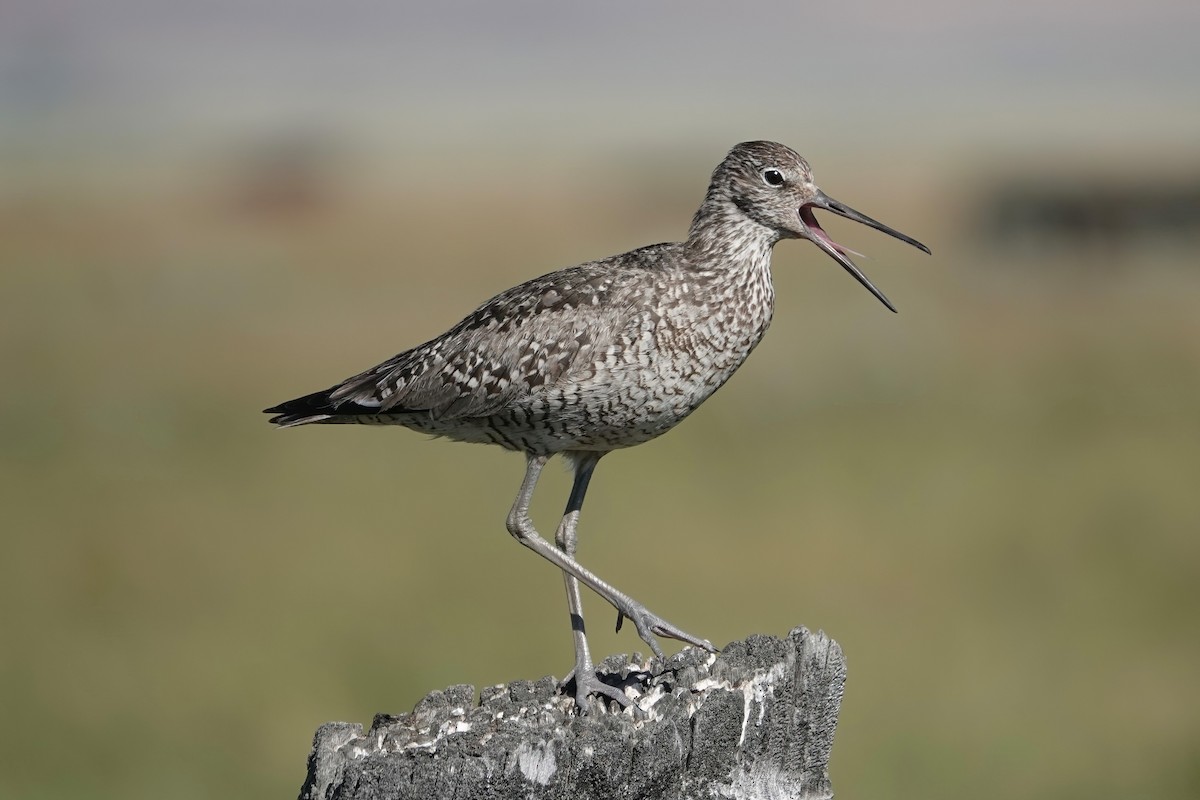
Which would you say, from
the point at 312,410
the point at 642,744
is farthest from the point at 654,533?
the point at 642,744

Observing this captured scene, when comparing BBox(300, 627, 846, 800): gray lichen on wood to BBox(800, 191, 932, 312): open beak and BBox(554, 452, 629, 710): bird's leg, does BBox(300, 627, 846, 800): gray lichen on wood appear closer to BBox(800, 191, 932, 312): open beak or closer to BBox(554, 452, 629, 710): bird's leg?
BBox(554, 452, 629, 710): bird's leg

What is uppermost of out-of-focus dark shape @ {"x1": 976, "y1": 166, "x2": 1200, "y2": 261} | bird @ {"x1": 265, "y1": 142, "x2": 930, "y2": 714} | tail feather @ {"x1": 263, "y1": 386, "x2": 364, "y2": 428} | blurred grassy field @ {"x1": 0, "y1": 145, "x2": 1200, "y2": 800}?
out-of-focus dark shape @ {"x1": 976, "y1": 166, "x2": 1200, "y2": 261}

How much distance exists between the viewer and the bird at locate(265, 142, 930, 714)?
23.2 ft

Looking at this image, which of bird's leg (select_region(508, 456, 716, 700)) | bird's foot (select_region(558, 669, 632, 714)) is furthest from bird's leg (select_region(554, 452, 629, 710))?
bird's leg (select_region(508, 456, 716, 700))

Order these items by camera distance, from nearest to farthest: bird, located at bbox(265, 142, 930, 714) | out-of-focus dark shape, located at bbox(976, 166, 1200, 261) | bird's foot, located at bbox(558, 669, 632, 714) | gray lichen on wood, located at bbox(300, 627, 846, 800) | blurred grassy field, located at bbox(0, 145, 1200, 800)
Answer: gray lichen on wood, located at bbox(300, 627, 846, 800), bird's foot, located at bbox(558, 669, 632, 714), bird, located at bbox(265, 142, 930, 714), blurred grassy field, located at bbox(0, 145, 1200, 800), out-of-focus dark shape, located at bbox(976, 166, 1200, 261)

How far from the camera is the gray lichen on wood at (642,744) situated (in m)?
5.02

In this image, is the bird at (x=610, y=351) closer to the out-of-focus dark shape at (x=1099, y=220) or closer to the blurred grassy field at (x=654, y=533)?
the blurred grassy field at (x=654, y=533)

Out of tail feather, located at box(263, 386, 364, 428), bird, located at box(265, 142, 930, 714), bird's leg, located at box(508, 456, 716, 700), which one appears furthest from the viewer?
tail feather, located at box(263, 386, 364, 428)

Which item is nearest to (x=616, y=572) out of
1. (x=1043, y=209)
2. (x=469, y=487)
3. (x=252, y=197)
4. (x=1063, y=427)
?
(x=469, y=487)

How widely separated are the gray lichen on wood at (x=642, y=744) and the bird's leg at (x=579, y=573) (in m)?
1.24

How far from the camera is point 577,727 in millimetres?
5141

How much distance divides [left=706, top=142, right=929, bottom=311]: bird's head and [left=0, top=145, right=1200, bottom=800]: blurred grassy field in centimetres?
625

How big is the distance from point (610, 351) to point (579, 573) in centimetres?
118

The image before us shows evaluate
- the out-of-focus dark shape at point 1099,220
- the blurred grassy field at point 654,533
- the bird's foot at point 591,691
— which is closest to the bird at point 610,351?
the bird's foot at point 591,691
